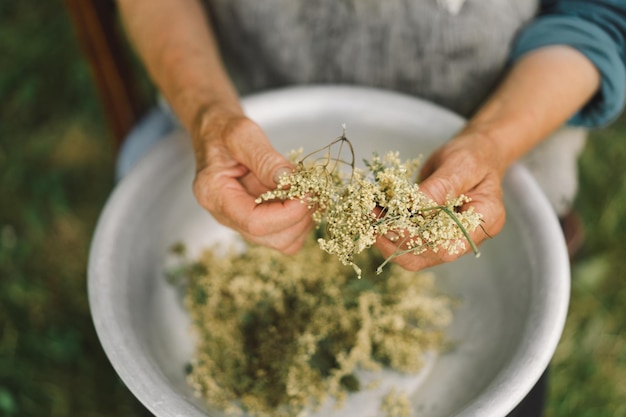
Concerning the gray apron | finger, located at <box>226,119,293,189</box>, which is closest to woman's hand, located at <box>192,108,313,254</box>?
finger, located at <box>226,119,293,189</box>

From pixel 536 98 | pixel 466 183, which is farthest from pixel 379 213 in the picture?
pixel 536 98

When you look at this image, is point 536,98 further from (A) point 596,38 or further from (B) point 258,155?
(B) point 258,155

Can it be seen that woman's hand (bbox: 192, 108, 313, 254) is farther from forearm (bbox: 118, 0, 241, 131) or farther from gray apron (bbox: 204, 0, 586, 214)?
gray apron (bbox: 204, 0, 586, 214)

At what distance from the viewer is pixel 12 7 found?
2.27 m

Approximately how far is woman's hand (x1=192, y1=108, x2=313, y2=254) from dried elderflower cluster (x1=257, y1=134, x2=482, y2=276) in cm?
3

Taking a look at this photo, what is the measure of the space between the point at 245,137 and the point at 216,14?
0.44 meters

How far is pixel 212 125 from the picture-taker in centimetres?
89

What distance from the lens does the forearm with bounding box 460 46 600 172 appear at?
925 millimetres

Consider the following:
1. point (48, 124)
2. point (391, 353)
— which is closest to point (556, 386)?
point (391, 353)

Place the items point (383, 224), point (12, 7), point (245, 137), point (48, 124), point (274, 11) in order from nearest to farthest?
point (383, 224) → point (245, 137) → point (274, 11) → point (48, 124) → point (12, 7)

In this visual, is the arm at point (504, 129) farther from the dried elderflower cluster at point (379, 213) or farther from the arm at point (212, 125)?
the arm at point (212, 125)

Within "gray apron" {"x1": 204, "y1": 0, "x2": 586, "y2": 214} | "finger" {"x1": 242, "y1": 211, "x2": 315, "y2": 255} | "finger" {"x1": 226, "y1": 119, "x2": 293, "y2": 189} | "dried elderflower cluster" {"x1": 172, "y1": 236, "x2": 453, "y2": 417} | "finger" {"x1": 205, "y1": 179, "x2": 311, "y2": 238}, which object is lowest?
"dried elderflower cluster" {"x1": 172, "y1": 236, "x2": 453, "y2": 417}

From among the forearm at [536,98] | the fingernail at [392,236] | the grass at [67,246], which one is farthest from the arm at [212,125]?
the grass at [67,246]

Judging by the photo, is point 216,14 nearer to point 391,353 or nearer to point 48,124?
point 391,353
